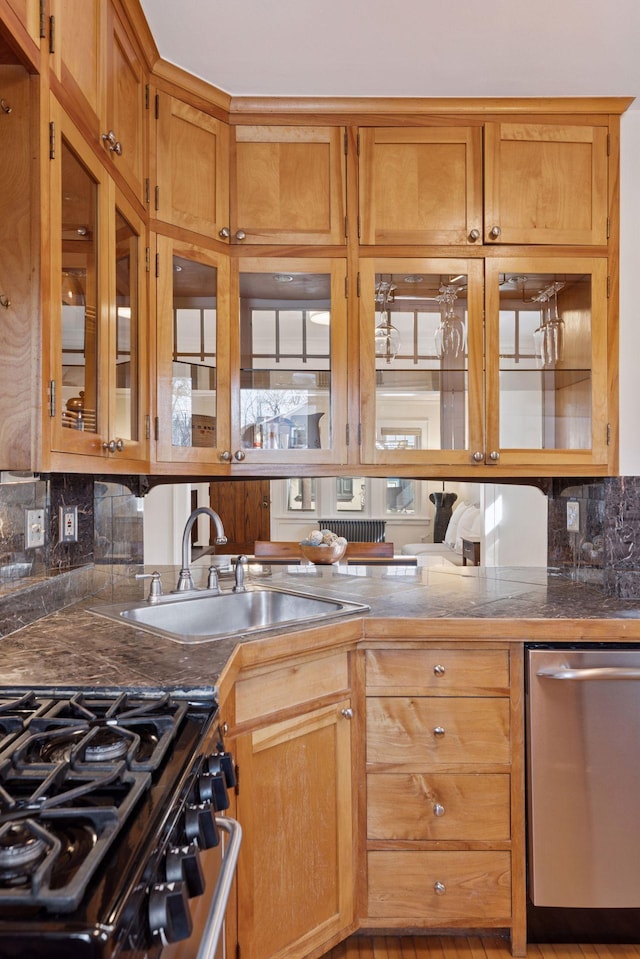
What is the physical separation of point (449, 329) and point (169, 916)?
187 cm

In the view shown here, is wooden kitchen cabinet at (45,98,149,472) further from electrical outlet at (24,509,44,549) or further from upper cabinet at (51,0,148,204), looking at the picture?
electrical outlet at (24,509,44,549)

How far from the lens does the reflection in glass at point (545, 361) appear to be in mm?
2131

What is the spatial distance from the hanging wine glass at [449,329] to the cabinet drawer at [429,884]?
59.8 inches

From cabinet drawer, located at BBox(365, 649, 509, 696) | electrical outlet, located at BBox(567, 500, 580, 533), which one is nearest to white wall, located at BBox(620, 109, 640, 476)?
electrical outlet, located at BBox(567, 500, 580, 533)

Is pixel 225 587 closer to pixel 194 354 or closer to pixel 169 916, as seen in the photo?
pixel 194 354

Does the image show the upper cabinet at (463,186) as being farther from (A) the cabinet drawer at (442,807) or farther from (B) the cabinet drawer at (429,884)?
(B) the cabinet drawer at (429,884)

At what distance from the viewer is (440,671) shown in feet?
5.72

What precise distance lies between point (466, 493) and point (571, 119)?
3245 millimetres

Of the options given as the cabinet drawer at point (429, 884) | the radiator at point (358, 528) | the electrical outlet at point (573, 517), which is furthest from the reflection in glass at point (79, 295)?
the radiator at point (358, 528)

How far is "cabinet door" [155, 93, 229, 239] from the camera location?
76.8 inches

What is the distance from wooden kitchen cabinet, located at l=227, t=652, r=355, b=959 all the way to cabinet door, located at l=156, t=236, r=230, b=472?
0.80 metres

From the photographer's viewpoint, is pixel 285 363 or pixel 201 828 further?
pixel 285 363

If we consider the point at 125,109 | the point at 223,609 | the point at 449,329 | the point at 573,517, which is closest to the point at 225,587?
the point at 223,609

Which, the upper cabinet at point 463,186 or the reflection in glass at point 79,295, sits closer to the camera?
the reflection in glass at point 79,295
